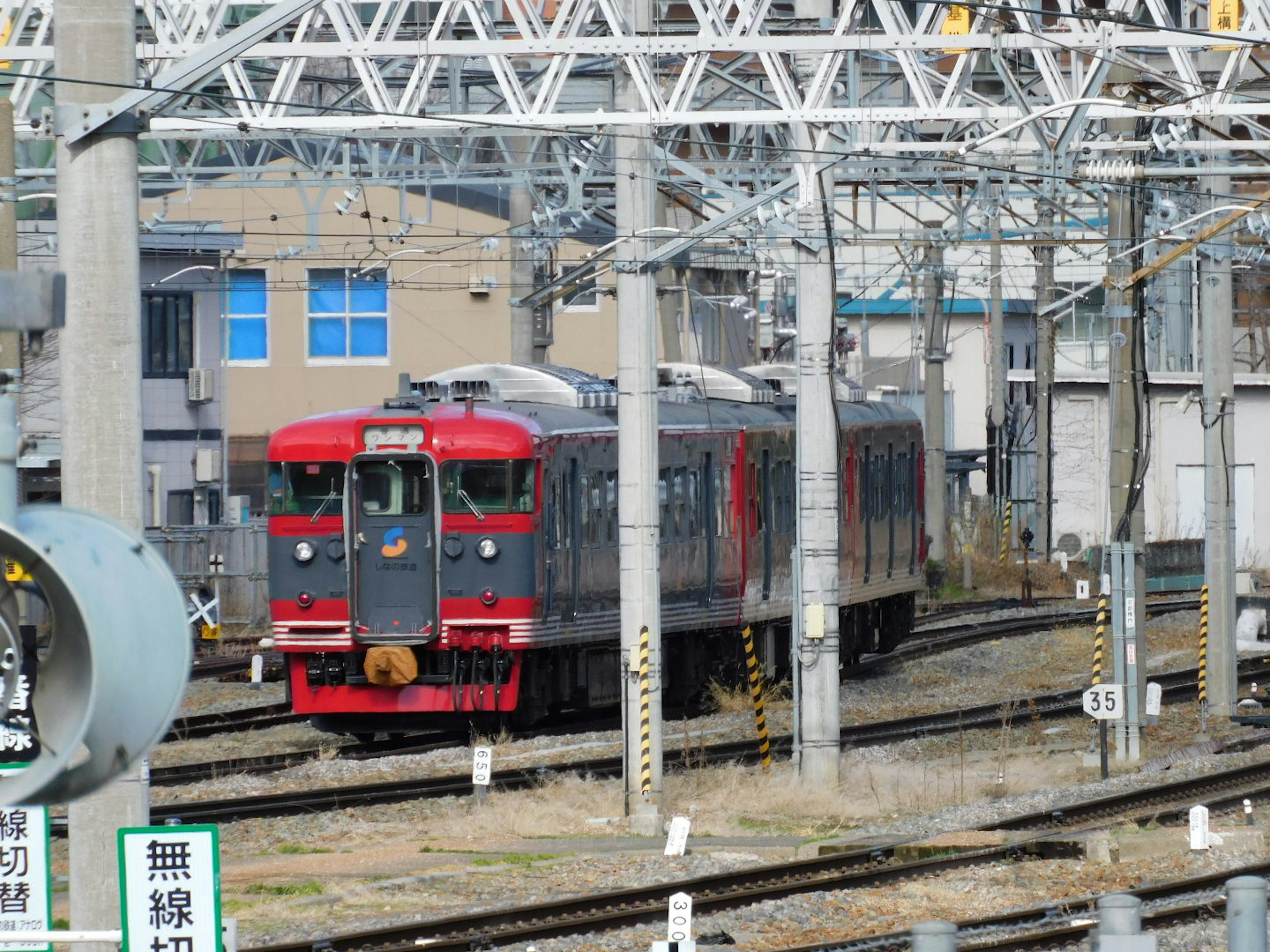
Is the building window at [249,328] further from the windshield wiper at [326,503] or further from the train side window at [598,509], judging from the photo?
the windshield wiper at [326,503]

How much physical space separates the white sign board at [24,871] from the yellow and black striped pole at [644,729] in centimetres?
686

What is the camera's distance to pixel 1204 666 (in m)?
22.2

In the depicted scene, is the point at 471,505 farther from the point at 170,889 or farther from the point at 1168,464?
the point at 1168,464

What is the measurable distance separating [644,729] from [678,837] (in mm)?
1416

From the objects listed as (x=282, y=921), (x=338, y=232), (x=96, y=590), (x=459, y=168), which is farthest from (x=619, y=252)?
(x=338, y=232)

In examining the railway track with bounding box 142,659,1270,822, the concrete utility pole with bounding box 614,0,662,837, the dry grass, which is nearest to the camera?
the concrete utility pole with bounding box 614,0,662,837

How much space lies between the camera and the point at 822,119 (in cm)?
1288

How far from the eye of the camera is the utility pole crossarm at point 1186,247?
51.1 feet

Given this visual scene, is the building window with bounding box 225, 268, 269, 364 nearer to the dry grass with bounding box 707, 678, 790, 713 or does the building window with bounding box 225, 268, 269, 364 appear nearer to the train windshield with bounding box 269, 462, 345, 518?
the dry grass with bounding box 707, 678, 790, 713

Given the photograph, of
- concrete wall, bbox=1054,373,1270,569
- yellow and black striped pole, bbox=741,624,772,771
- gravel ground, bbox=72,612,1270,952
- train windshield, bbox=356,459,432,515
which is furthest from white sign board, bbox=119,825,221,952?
concrete wall, bbox=1054,373,1270,569

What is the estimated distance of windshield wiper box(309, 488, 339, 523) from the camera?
1912cm

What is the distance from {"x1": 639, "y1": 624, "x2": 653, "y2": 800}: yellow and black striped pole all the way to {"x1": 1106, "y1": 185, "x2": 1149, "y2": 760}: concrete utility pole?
4940mm

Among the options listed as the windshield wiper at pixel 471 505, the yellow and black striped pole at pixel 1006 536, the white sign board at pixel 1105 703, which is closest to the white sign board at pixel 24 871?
the white sign board at pixel 1105 703

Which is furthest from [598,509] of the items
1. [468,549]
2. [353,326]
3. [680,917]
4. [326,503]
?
[353,326]
